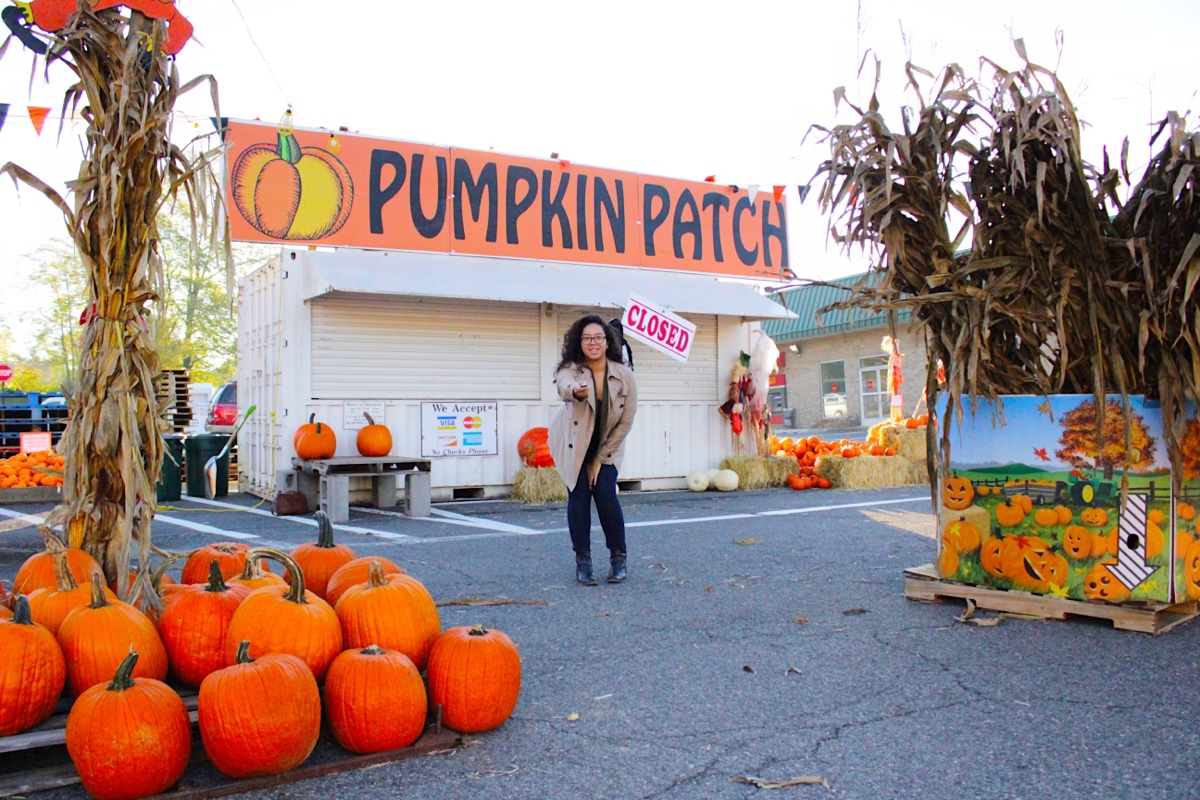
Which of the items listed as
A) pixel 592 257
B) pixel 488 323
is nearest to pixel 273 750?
pixel 488 323

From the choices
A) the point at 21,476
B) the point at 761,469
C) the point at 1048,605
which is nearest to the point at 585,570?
the point at 1048,605

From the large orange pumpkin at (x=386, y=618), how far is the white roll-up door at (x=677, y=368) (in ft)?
27.9

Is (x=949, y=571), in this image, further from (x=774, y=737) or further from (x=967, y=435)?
(x=774, y=737)

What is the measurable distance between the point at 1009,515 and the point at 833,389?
2949cm

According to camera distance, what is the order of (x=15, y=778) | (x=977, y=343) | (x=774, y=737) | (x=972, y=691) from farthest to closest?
(x=977, y=343), (x=972, y=691), (x=774, y=737), (x=15, y=778)

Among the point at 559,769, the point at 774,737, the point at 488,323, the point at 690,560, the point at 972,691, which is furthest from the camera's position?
the point at 488,323

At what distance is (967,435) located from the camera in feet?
15.8

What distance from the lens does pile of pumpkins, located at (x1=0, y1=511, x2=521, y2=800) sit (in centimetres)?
258

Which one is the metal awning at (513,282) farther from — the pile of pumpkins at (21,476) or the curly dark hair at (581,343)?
the pile of pumpkins at (21,476)

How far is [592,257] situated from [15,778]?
32.9 feet

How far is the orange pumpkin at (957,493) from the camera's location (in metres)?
4.79

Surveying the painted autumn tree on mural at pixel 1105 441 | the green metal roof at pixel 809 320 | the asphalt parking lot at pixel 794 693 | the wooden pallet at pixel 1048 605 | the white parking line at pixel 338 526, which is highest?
the green metal roof at pixel 809 320

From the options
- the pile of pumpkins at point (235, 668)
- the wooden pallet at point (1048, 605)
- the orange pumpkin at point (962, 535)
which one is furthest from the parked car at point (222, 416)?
the orange pumpkin at point (962, 535)

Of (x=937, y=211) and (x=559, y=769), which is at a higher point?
(x=937, y=211)
